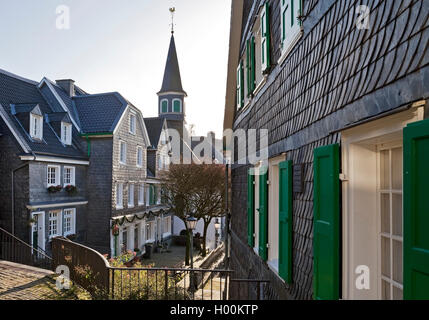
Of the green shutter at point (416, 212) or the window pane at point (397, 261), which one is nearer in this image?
the green shutter at point (416, 212)

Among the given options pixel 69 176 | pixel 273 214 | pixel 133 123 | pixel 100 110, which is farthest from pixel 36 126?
pixel 273 214

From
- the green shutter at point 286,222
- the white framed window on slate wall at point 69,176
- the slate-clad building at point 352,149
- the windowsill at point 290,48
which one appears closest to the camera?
the slate-clad building at point 352,149

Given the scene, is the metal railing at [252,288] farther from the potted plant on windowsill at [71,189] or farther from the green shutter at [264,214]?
the potted plant on windowsill at [71,189]

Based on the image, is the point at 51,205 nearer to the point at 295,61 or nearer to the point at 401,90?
the point at 295,61

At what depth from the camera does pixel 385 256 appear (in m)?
2.83

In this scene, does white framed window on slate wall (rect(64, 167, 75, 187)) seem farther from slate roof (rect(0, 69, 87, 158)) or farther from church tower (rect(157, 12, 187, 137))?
church tower (rect(157, 12, 187, 137))

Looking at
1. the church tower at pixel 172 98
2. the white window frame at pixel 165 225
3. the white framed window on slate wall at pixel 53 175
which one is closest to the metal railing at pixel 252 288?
the white framed window on slate wall at pixel 53 175

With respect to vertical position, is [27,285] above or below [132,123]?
below

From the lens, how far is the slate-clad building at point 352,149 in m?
2.03

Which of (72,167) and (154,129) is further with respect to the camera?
(154,129)

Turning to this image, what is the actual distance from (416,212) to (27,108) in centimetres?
1779

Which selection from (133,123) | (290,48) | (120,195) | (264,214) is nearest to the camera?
(290,48)

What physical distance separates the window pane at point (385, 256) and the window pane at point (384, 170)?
1.61 ft

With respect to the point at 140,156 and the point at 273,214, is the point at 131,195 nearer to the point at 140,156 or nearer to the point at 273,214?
the point at 140,156
